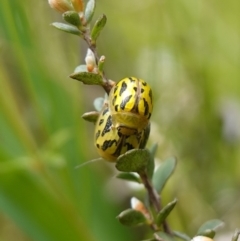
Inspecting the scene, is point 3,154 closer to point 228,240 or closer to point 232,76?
point 228,240

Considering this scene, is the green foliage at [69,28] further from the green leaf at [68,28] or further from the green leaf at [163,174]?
the green leaf at [163,174]

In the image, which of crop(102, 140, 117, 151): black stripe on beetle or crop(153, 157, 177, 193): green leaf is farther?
crop(153, 157, 177, 193): green leaf

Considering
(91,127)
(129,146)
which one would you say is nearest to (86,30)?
(129,146)

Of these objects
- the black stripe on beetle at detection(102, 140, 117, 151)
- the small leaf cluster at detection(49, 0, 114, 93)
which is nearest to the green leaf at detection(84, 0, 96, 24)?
the small leaf cluster at detection(49, 0, 114, 93)

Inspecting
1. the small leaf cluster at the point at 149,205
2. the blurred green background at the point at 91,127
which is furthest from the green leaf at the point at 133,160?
the blurred green background at the point at 91,127

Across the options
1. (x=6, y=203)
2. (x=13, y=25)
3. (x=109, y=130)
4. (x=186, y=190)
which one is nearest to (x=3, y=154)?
(x=6, y=203)

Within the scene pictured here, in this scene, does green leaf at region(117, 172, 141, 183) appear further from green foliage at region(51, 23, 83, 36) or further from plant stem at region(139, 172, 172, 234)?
green foliage at region(51, 23, 83, 36)
